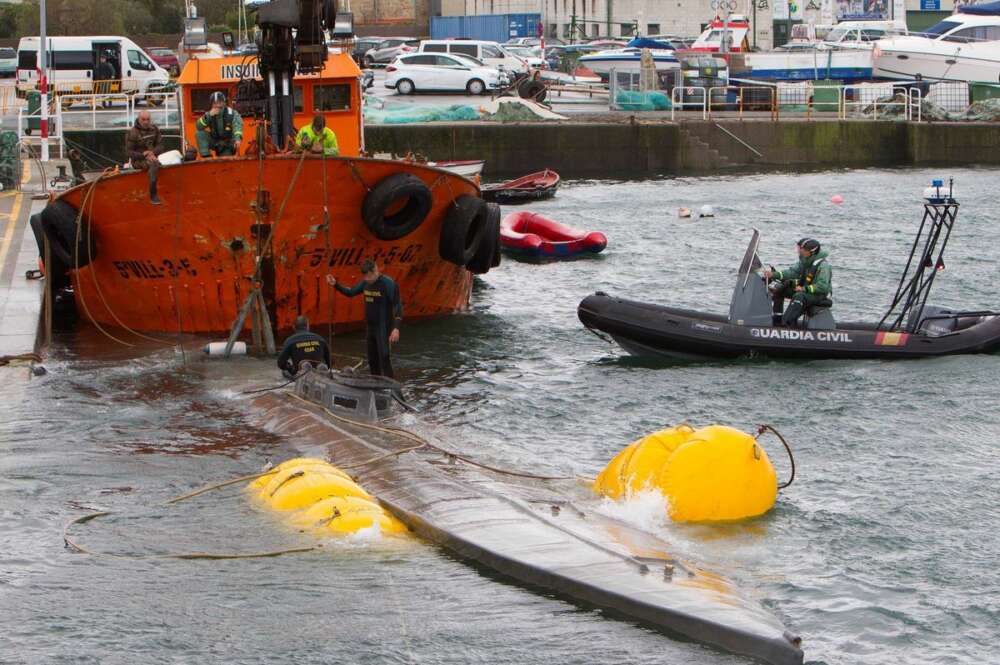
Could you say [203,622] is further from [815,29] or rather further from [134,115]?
[815,29]

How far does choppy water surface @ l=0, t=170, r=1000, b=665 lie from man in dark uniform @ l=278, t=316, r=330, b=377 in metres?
0.66

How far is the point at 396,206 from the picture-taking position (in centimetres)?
1761

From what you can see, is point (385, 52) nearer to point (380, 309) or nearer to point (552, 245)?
point (552, 245)

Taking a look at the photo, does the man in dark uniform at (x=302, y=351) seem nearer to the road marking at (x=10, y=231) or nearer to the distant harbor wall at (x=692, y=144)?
the road marking at (x=10, y=231)

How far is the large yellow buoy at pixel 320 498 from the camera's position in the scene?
10.2 m

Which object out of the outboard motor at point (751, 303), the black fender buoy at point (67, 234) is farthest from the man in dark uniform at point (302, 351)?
the outboard motor at point (751, 303)

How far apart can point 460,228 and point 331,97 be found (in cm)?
367

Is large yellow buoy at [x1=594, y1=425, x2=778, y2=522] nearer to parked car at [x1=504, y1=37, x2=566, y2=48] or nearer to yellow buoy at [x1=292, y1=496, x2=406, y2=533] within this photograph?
yellow buoy at [x1=292, y1=496, x2=406, y2=533]

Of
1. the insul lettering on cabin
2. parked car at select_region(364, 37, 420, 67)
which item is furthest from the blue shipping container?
the insul lettering on cabin

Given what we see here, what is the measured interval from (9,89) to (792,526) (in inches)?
1758

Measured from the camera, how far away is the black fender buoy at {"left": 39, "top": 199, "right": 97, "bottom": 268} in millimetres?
17391

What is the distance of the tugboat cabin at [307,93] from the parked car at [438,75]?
27632mm

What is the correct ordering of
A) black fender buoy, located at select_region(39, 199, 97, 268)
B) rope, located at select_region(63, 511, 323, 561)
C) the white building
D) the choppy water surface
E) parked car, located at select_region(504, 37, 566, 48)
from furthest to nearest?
the white building, parked car, located at select_region(504, 37, 566, 48), black fender buoy, located at select_region(39, 199, 97, 268), rope, located at select_region(63, 511, 323, 561), the choppy water surface

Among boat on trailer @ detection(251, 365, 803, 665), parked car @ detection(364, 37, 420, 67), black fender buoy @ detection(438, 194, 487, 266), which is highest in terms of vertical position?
parked car @ detection(364, 37, 420, 67)
